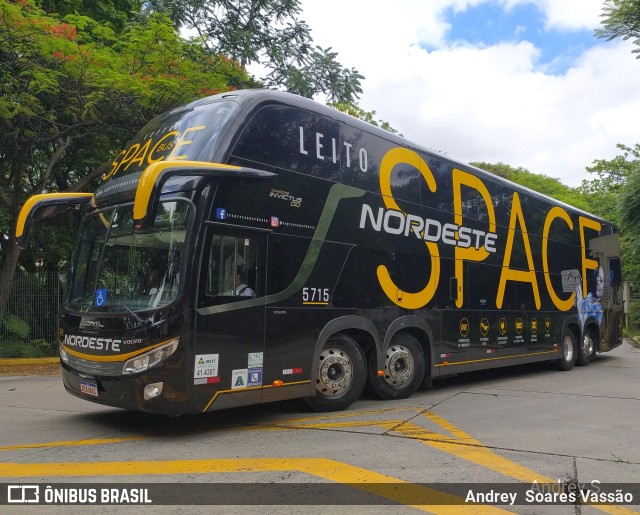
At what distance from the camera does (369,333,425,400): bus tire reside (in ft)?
28.8

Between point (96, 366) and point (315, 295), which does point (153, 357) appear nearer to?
point (96, 366)

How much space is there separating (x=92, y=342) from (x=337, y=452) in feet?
9.62

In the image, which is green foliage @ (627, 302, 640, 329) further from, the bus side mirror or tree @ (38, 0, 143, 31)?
tree @ (38, 0, 143, 31)

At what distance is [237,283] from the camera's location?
6.74 meters

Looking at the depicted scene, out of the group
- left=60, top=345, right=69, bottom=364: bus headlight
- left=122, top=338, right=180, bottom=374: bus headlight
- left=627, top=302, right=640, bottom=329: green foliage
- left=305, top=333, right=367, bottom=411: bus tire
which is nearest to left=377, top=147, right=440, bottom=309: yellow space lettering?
left=305, top=333, right=367, bottom=411: bus tire

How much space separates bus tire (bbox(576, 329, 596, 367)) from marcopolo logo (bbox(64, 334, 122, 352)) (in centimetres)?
1190

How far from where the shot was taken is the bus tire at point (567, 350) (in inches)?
536

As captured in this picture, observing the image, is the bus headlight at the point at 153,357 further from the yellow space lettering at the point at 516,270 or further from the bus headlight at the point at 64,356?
the yellow space lettering at the point at 516,270

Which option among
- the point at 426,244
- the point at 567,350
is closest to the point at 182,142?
the point at 426,244

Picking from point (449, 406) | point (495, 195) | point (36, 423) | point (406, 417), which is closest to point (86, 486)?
point (36, 423)

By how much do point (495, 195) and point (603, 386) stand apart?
4050 millimetres

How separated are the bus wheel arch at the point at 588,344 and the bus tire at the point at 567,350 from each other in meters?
0.34

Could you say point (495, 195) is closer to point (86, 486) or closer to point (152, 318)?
point (152, 318)

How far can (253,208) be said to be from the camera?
6922 mm
